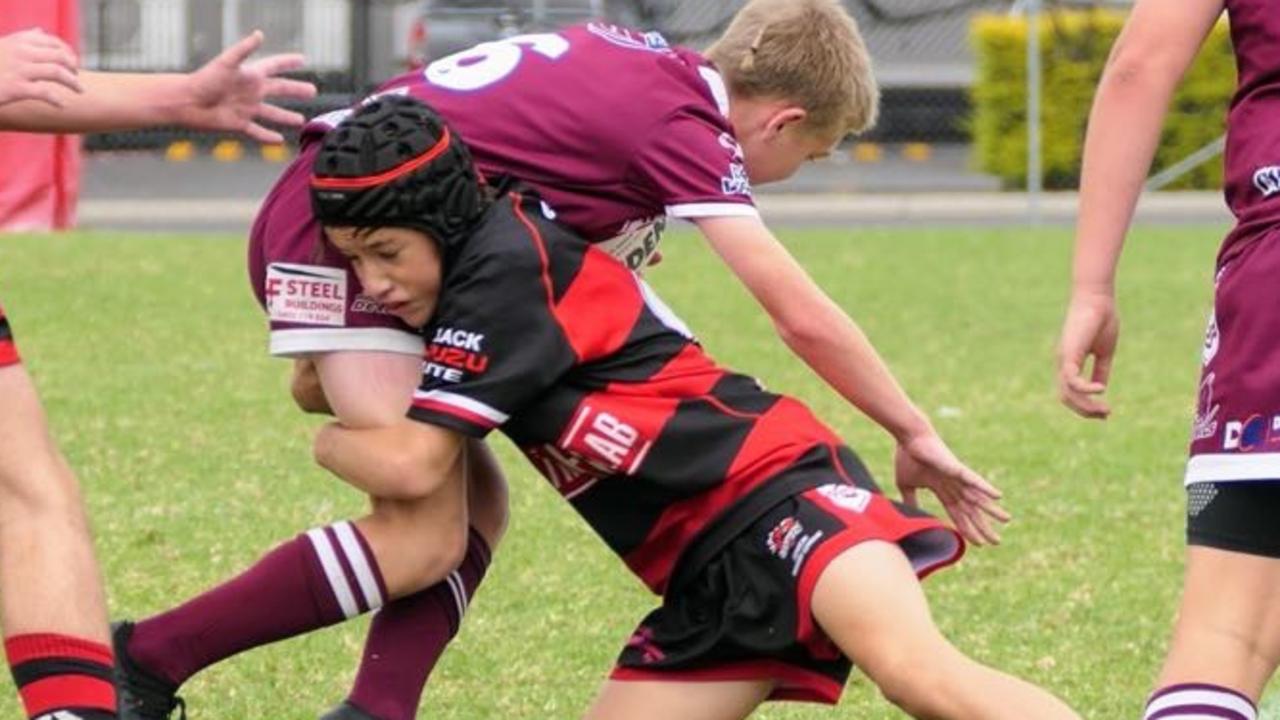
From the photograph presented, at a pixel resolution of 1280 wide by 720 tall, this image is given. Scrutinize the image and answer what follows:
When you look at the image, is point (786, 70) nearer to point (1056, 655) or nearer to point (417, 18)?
point (1056, 655)

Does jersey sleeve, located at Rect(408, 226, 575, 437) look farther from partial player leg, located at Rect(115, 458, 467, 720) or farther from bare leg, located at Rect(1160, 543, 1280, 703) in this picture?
bare leg, located at Rect(1160, 543, 1280, 703)

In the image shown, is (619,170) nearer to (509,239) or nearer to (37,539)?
(509,239)

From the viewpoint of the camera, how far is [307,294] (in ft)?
A: 15.0

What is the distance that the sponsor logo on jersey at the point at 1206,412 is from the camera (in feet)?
11.9

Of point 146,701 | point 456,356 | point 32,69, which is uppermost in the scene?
point 32,69

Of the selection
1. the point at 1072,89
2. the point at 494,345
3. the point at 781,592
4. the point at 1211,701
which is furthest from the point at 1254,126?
the point at 1072,89

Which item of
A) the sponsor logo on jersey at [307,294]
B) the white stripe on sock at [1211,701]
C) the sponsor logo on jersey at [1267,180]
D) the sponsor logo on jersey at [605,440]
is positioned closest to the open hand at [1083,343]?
the sponsor logo on jersey at [1267,180]

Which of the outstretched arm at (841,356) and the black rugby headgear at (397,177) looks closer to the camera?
the black rugby headgear at (397,177)

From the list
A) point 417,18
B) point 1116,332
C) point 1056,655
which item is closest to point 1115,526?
point 1056,655

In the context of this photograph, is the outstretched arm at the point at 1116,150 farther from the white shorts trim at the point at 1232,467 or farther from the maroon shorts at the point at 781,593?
the maroon shorts at the point at 781,593

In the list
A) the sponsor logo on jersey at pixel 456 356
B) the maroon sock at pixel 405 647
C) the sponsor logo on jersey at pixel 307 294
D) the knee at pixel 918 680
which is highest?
the sponsor logo on jersey at pixel 456 356

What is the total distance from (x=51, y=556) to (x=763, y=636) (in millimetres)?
1141

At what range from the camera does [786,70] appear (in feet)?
15.3

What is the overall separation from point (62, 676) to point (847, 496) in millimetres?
1275
